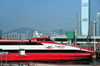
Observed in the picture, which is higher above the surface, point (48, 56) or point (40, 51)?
point (40, 51)

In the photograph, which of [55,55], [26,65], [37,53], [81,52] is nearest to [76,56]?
[81,52]

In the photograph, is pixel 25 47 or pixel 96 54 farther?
pixel 96 54

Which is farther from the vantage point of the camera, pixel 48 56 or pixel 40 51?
pixel 40 51

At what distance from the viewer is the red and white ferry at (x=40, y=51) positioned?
26.9 meters

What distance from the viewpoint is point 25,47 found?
89.9 feet

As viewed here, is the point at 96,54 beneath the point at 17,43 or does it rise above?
beneath

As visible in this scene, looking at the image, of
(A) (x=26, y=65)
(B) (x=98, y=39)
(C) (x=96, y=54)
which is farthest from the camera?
(B) (x=98, y=39)

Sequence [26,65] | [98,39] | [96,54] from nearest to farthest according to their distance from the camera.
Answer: [26,65] < [96,54] < [98,39]

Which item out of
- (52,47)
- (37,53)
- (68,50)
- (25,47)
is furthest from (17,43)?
(68,50)

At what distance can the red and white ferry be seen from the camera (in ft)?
88.4

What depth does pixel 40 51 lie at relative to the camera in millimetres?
27516

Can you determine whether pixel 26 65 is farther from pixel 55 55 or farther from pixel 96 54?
pixel 96 54

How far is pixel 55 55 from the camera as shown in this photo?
27484 mm

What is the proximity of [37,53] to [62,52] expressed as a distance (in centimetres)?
369
